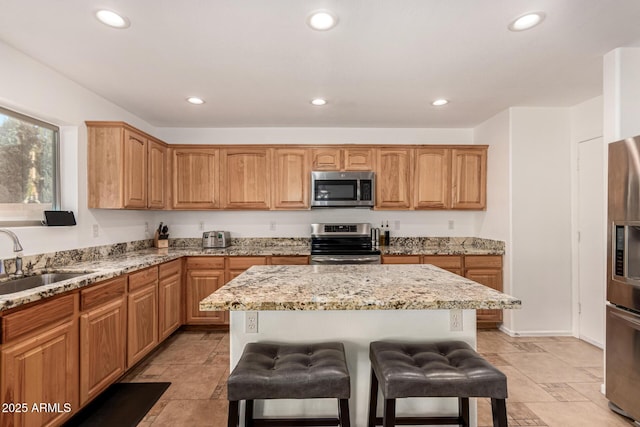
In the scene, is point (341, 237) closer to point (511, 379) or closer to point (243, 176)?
point (243, 176)

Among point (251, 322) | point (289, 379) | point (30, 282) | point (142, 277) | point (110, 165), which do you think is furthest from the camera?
point (110, 165)

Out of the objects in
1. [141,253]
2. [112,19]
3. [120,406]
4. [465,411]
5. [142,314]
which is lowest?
[120,406]

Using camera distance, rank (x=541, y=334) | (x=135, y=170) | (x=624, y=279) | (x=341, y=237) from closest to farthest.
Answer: (x=624, y=279) < (x=135, y=170) < (x=541, y=334) < (x=341, y=237)

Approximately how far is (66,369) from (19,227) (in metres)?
1.13

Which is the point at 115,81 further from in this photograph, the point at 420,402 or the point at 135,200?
the point at 420,402

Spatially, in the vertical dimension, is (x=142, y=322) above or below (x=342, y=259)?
below

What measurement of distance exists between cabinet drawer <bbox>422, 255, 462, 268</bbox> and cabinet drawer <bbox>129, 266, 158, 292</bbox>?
2.85m

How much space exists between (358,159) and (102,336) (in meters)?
3.12

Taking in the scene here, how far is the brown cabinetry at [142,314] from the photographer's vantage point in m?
2.60

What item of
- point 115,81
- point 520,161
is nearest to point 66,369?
point 115,81

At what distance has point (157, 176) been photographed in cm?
371

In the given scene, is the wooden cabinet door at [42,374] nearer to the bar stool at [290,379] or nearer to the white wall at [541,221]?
the bar stool at [290,379]

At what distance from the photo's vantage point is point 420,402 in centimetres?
171

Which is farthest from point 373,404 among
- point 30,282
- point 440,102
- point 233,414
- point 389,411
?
point 440,102
